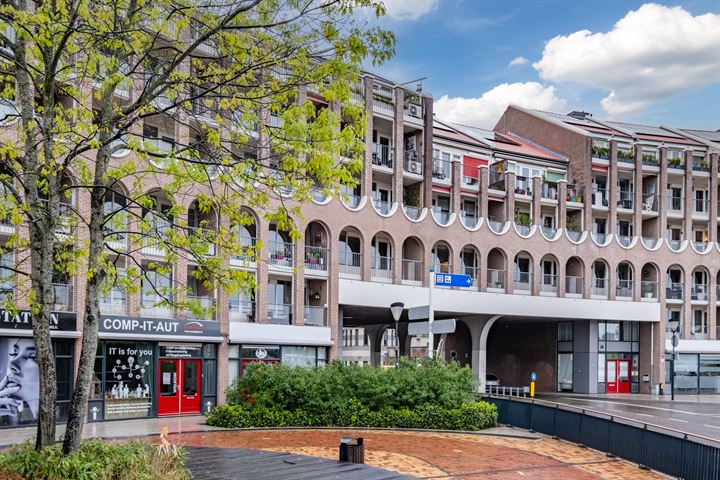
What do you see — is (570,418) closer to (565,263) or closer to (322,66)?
(322,66)

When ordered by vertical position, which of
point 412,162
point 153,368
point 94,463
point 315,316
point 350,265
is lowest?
point 153,368

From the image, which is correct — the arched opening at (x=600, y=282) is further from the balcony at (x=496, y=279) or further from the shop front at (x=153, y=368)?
the shop front at (x=153, y=368)

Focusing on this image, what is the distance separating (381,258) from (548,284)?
12.4m

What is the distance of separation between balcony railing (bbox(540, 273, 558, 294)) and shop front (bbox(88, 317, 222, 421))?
2185 cm

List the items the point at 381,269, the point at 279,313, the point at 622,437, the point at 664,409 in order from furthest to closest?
1. the point at 381,269
2. the point at 664,409
3. the point at 279,313
4. the point at 622,437

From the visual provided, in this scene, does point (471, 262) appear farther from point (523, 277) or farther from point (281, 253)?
point (281, 253)

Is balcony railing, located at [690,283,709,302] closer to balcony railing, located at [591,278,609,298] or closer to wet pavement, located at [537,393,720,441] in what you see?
wet pavement, located at [537,393,720,441]

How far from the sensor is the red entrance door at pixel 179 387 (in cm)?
2700

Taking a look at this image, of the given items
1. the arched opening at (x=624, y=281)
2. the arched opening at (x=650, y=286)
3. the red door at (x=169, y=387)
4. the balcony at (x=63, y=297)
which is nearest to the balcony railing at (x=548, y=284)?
the arched opening at (x=624, y=281)

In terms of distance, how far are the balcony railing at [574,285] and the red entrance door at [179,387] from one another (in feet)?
81.1

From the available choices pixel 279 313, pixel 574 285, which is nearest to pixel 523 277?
pixel 574 285

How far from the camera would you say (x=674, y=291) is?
47.6m

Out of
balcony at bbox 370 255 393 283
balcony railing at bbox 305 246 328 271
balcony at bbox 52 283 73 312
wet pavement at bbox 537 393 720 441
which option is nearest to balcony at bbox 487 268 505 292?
wet pavement at bbox 537 393 720 441

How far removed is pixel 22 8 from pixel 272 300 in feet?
73.1
